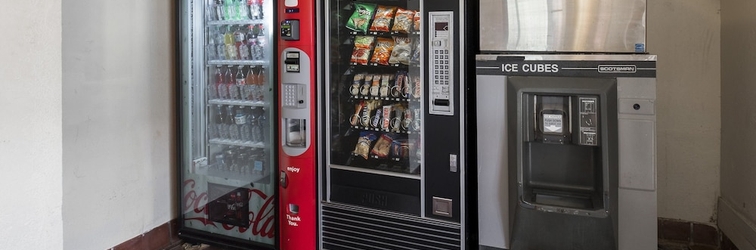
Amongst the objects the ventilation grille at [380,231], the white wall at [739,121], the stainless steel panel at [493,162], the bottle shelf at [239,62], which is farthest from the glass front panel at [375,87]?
the white wall at [739,121]

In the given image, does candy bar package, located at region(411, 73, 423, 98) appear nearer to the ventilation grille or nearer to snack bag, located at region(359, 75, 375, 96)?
snack bag, located at region(359, 75, 375, 96)

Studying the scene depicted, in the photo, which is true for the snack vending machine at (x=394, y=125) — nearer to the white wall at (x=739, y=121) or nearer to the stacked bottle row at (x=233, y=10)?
the stacked bottle row at (x=233, y=10)

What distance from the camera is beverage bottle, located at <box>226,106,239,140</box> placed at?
325cm

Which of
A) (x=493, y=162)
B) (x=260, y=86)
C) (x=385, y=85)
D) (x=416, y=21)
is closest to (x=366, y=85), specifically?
(x=385, y=85)

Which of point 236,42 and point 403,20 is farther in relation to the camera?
point 236,42

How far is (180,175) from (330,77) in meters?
1.26

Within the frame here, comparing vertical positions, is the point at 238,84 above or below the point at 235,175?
above

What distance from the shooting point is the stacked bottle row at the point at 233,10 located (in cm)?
307

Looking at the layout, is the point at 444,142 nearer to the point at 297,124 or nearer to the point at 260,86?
the point at 297,124

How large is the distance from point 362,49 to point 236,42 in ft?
2.96

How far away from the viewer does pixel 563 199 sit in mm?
2332

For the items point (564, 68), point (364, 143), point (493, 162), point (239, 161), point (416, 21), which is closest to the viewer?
point (564, 68)

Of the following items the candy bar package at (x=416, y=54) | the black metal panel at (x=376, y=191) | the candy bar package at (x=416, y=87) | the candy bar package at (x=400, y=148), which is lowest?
the black metal panel at (x=376, y=191)

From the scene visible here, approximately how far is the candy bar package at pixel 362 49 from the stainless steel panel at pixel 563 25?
67 cm
